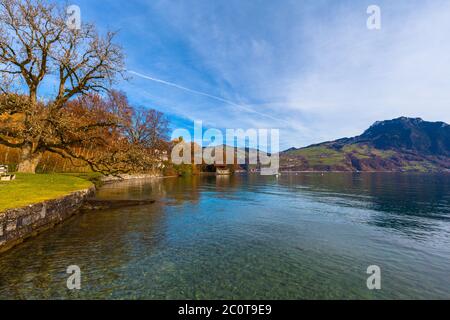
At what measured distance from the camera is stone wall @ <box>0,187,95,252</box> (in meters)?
Answer: 10.3

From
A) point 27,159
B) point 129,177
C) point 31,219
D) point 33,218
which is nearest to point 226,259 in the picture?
point 31,219

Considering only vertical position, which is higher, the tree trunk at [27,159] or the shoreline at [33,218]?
the tree trunk at [27,159]

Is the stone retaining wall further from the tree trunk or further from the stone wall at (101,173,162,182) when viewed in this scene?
the tree trunk

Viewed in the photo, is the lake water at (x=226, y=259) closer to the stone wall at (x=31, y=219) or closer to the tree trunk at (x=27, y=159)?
the stone wall at (x=31, y=219)

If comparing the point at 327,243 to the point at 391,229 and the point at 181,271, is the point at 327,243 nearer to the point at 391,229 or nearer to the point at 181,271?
the point at 391,229

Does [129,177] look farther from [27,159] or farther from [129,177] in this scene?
[27,159]

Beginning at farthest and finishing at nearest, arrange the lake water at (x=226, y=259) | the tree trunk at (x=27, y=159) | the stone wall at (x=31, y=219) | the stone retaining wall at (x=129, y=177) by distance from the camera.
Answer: the stone retaining wall at (x=129, y=177), the tree trunk at (x=27, y=159), the stone wall at (x=31, y=219), the lake water at (x=226, y=259)

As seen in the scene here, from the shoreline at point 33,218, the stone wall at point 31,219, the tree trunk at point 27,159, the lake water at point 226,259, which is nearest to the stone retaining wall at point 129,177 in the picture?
the tree trunk at point 27,159

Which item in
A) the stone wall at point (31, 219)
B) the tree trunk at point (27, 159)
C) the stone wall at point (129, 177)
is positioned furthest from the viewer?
the stone wall at point (129, 177)

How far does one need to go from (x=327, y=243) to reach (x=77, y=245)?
43.5 feet

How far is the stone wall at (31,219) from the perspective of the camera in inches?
405

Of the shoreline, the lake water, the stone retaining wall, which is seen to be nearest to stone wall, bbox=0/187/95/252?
the shoreline
